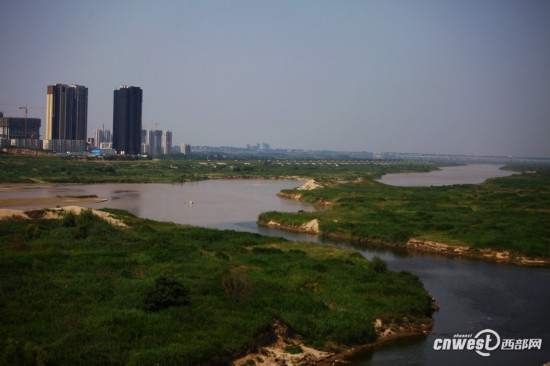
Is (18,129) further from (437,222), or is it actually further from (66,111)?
(437,222)

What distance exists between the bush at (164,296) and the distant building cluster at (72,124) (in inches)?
3892

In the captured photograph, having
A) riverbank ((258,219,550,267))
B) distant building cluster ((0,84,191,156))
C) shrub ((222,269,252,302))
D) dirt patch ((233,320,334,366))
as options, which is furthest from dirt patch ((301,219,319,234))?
distant building cluster ((0,84,191,156))

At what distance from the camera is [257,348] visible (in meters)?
13.4

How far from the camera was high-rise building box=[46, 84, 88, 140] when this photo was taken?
4614 inches

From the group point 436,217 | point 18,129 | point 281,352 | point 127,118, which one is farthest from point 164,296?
point 18,129

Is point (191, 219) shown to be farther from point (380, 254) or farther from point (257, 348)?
point (257, 348)

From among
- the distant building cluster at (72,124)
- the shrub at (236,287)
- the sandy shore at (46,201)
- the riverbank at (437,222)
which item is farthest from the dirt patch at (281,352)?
the distant building cluster at (72,124)

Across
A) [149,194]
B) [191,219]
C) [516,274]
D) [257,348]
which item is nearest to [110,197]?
[149,194]

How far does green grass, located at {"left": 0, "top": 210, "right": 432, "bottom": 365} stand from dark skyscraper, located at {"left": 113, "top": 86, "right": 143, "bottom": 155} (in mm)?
103333

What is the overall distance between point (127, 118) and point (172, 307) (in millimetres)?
115958

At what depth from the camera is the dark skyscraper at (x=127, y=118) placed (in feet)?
410

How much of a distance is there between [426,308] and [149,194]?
40948mm

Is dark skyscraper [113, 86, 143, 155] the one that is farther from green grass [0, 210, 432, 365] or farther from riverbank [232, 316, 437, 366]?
riverbank [232, 316, 437, 366]

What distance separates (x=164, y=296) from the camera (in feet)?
47.8
